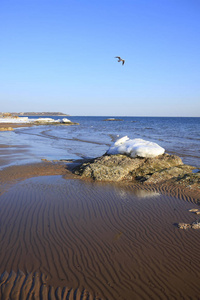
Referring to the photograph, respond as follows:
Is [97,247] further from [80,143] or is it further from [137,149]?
[80,143]

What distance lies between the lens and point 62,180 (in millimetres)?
9156

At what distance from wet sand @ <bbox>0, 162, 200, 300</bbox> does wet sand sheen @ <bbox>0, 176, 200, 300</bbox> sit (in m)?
0.02

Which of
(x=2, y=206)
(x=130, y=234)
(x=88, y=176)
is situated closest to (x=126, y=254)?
(x=130, y=234)

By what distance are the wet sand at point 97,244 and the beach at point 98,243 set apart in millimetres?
16

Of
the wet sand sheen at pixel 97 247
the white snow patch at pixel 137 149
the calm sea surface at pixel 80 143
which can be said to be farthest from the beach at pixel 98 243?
the calm sea surface at pixel 80 143

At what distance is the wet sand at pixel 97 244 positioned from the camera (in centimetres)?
354

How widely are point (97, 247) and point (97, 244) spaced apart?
10cm

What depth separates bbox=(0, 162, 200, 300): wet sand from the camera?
3.54 meters

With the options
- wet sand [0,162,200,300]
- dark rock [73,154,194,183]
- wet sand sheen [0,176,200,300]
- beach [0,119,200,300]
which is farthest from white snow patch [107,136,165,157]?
wet sand sheen [0,176,200,300]

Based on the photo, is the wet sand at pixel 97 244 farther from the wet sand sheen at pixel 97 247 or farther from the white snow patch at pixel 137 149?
the white snow patch at pixel 137 149

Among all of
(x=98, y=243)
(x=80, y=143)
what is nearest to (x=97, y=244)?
(x=98, y=243)

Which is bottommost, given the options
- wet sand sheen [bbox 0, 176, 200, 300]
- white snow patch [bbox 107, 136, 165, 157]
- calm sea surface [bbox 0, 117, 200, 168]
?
wet sand sheen [bbox 0, 176, 200, 300]

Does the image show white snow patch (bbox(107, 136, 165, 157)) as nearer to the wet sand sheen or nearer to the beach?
the beach

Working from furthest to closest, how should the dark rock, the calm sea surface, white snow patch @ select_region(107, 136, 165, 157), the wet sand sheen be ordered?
the calm sea surface < white snow patch @ select_region(107, 136, 165, 157) < the dark rock < the wet sand sheen
